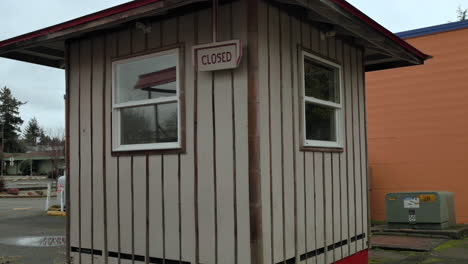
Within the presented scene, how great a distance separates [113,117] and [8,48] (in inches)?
66.5

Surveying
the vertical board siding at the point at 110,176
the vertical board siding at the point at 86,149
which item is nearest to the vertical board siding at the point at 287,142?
the vertical board siding at the point at 110,176

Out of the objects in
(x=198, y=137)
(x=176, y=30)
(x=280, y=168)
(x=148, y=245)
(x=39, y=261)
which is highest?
(x=176, y=30)

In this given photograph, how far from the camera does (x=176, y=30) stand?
538 cm

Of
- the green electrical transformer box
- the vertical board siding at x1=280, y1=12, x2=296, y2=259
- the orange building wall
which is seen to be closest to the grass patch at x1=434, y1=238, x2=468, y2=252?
the green electrical transformer box

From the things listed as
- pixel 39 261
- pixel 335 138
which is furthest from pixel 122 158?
pixel 39 261

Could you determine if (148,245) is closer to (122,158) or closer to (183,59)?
(122,158)

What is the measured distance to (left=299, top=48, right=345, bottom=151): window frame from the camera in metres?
5.57

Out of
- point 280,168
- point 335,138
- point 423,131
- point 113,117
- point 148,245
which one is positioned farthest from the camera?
point 423,131

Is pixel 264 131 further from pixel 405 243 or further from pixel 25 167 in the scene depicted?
pixel 25 167

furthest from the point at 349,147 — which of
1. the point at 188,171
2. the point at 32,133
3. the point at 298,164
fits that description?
the point at 32,133

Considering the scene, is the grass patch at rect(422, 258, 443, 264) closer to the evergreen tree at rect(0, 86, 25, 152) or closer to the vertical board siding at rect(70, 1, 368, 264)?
the vertical board siding at rect(70, 1, 368, 264)

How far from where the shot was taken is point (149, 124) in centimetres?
562

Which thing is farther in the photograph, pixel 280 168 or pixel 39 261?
pixel 39 261

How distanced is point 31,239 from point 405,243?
789 centimetres
